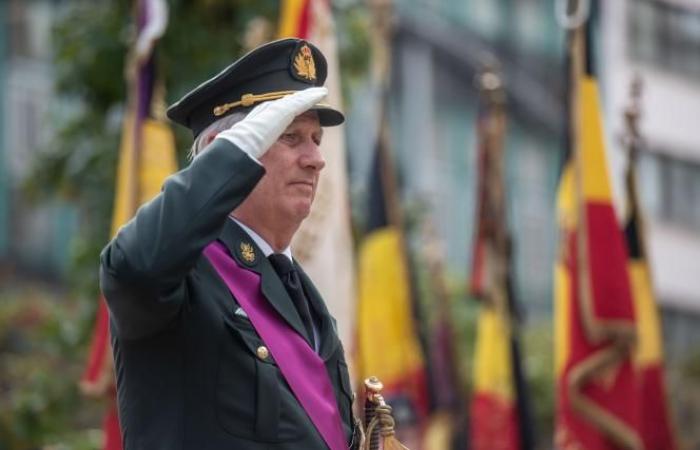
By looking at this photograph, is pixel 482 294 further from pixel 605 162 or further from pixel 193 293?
pixel 193 293

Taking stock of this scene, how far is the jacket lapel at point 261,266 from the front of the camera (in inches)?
201

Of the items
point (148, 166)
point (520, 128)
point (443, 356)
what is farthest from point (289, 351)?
point (520, 128)

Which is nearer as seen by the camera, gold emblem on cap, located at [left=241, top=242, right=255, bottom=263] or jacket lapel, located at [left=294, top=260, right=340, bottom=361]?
gold emblem on cap, located at [left=241, top=242, right=255, bottom=263]

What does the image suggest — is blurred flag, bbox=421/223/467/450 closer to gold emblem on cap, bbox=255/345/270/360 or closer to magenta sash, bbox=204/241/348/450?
magenta sash, bbox=204/241/348/450

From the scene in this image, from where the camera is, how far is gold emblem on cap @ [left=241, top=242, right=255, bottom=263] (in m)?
5.13

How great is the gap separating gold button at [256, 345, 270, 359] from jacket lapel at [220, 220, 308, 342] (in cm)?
16

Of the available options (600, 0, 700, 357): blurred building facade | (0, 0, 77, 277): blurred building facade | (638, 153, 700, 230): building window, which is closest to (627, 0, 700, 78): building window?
(600, 0, 700, 357): blurred building facade

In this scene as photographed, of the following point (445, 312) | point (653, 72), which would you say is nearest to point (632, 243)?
point (445, 312)

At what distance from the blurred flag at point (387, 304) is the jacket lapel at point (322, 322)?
7.98 metres

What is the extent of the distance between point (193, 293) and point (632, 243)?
8.24 meters

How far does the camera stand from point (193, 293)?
16.1 ft

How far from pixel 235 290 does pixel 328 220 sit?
4.97 meters

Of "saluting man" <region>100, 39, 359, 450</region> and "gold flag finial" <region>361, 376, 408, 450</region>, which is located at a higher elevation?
"saluting man" <region>100, 39, 359, 450</region>

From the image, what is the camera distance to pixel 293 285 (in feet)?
17.3
